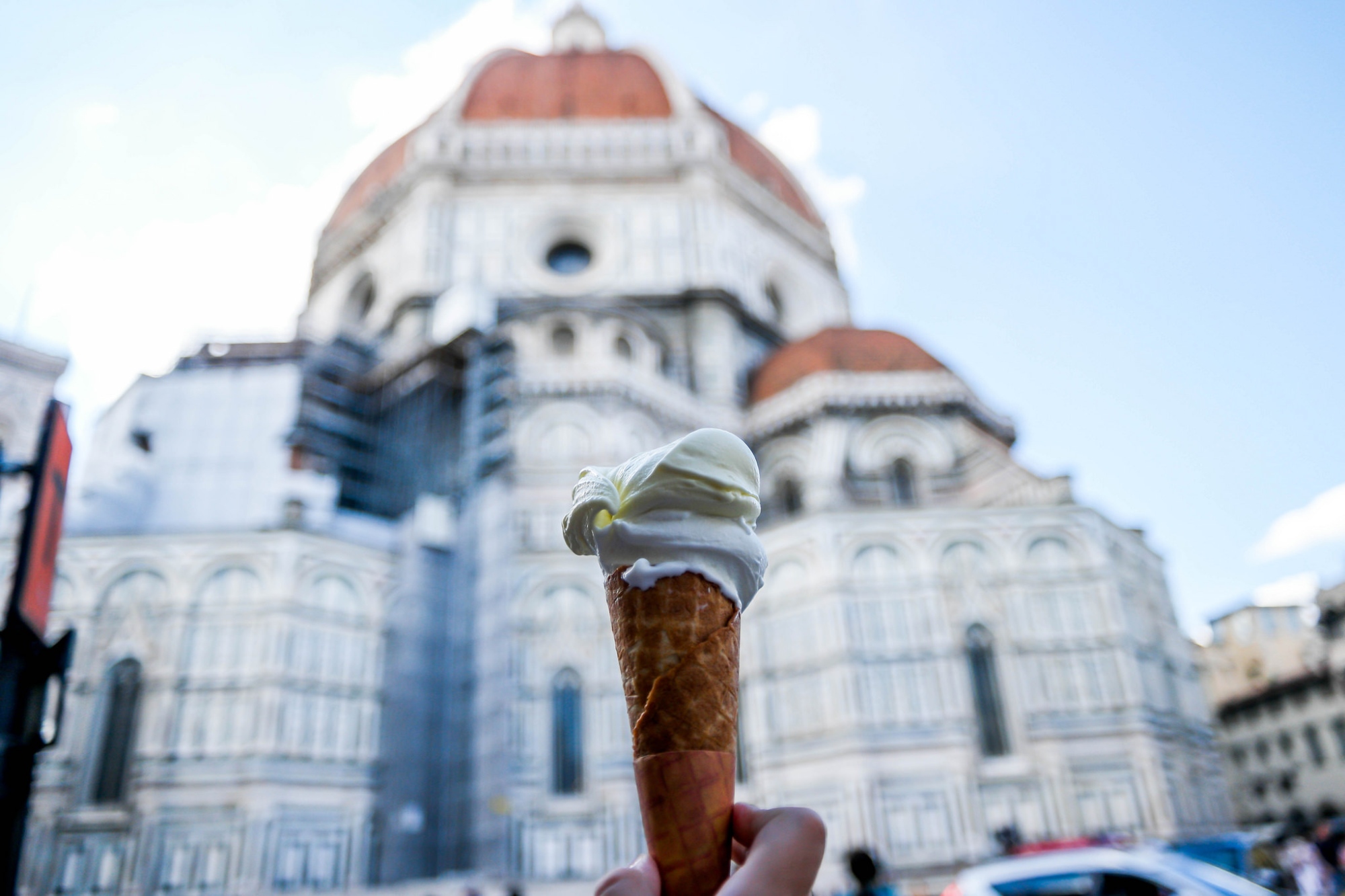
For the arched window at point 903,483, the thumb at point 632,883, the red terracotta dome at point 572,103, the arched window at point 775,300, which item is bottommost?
the thumb at point 632,883

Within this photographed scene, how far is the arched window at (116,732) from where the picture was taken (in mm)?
13859

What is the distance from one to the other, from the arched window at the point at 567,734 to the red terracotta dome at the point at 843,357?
759 centimetres

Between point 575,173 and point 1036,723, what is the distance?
15.3 m

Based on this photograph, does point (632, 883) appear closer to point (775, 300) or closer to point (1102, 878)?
point (1102, 878)

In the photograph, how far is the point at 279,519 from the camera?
52.3 ft

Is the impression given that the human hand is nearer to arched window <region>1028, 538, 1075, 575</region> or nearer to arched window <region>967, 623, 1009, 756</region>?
arched window <region>967, 623, 1009, 756</region>

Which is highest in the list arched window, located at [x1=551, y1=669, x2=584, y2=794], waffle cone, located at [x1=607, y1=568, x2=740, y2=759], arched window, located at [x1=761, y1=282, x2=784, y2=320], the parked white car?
arched window, located at [x1=761, y1=282, x2=784, y2=320]

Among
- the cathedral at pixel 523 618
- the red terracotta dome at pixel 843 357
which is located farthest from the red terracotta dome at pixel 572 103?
the red terracotta dome at pixel 843 357

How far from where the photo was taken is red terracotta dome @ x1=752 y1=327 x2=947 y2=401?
19.7 metres

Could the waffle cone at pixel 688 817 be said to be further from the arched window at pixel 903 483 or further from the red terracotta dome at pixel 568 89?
the red terracotta dome at pixel 568 89

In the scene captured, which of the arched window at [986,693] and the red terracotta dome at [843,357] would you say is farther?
the red terracotta dome at [843,357]

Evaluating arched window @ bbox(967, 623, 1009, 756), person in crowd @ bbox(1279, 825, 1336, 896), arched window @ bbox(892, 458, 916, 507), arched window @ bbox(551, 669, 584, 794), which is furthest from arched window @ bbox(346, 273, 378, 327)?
person in crowd @ bbox(1279, 825, 1336, 896)

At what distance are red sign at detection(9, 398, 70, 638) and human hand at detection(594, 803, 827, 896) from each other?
909 centimetres

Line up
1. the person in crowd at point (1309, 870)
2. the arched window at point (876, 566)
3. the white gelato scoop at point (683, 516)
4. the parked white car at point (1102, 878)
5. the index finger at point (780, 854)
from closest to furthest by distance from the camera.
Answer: the index finger at point (780, 854) → the white gelato scoop at point (683, 516) → the parked white car at point (1102, 878) → the person in crowd at point (1309, 870) → the arched window at point (876, 566)
